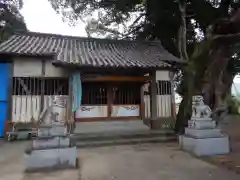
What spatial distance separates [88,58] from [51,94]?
2.25 m

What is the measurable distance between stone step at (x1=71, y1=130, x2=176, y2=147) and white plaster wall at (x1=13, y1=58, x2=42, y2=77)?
3.28 m

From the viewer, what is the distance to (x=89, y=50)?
1203 cm

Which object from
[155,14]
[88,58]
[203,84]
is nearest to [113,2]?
[155,14]

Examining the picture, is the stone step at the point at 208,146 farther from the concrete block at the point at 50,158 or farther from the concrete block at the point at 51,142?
the concrete block at the point at 51,142

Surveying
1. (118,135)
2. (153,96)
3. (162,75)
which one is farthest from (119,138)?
(162,75)

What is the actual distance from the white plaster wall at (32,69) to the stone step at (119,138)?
293 cm

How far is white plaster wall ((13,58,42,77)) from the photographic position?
32.5 feet

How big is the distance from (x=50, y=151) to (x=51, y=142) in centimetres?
22

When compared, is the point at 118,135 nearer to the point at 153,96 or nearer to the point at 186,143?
the point at 153,96

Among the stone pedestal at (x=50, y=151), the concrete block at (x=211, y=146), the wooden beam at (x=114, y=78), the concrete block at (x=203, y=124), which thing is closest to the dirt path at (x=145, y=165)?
the concrete block at (x=211, y=146)

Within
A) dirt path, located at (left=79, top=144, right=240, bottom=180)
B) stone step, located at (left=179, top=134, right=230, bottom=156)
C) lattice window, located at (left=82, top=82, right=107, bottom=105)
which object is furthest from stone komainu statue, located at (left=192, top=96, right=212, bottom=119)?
lattice window, located at (left=82, top=82, right=107, bottom=105)

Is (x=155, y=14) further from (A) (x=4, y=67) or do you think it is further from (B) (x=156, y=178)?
(B) (x=156, y=178)

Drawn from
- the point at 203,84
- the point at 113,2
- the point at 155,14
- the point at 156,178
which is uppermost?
the point at 113,2

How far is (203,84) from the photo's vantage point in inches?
336
